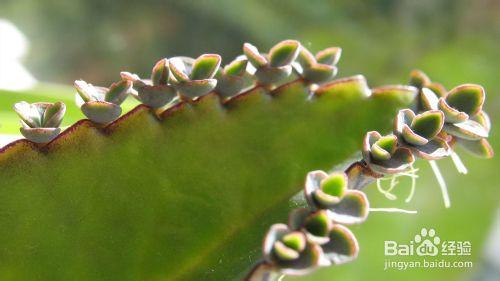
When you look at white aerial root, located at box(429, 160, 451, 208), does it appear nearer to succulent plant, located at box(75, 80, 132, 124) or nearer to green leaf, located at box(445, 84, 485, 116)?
green leaf, located at box(445, 84, 485, 116)

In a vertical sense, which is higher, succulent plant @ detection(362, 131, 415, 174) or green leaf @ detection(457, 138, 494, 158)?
succulent plant @ detection(362, 131, 415, 174)

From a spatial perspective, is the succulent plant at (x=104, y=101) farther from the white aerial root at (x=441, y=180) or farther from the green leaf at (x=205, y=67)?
the white aerial root at (x=441, y=180)

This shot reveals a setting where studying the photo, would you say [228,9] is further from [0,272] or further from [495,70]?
[0,272]

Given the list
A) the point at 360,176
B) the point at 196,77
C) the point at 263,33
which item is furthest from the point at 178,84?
the point at 263,33

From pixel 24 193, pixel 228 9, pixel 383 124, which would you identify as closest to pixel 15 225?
pixel 24 193

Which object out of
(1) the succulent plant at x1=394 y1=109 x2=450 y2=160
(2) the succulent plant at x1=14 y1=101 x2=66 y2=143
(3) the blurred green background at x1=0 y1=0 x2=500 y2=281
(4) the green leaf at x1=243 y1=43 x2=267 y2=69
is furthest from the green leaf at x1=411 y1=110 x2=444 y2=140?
(3) the blurred green background at x1=0 y1=0 x2=500 y2=281

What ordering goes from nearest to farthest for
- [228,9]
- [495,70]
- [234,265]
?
[234,265]
[495,70]
[228,9]

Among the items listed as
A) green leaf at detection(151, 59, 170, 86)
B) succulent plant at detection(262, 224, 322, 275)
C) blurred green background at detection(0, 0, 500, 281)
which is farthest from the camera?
blurred green background at detection(0, 0, 500, 281)
